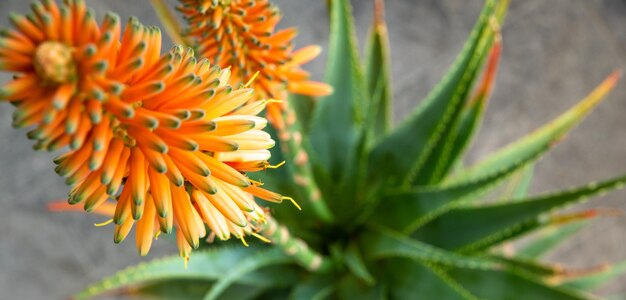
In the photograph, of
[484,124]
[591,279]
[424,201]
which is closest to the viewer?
[424,201]

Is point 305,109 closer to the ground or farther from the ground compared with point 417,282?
farther from the ground

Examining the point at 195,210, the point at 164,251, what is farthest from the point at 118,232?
the point at 164,251

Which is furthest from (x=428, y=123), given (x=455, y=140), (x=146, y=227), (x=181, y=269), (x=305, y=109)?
(x=146, y=227)

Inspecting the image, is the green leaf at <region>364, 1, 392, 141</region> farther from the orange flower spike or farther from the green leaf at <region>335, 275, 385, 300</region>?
the orange flower spike

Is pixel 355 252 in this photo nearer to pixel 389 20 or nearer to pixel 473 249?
pixel 473 249

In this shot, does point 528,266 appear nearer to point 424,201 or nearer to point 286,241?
point 424,201

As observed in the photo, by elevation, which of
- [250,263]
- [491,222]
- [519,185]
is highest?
[250,263]

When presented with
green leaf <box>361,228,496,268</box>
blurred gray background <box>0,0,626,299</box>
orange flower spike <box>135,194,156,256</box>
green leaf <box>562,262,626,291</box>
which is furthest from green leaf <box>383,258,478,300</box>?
blurred gray background <box>0,0,626,299</box>
